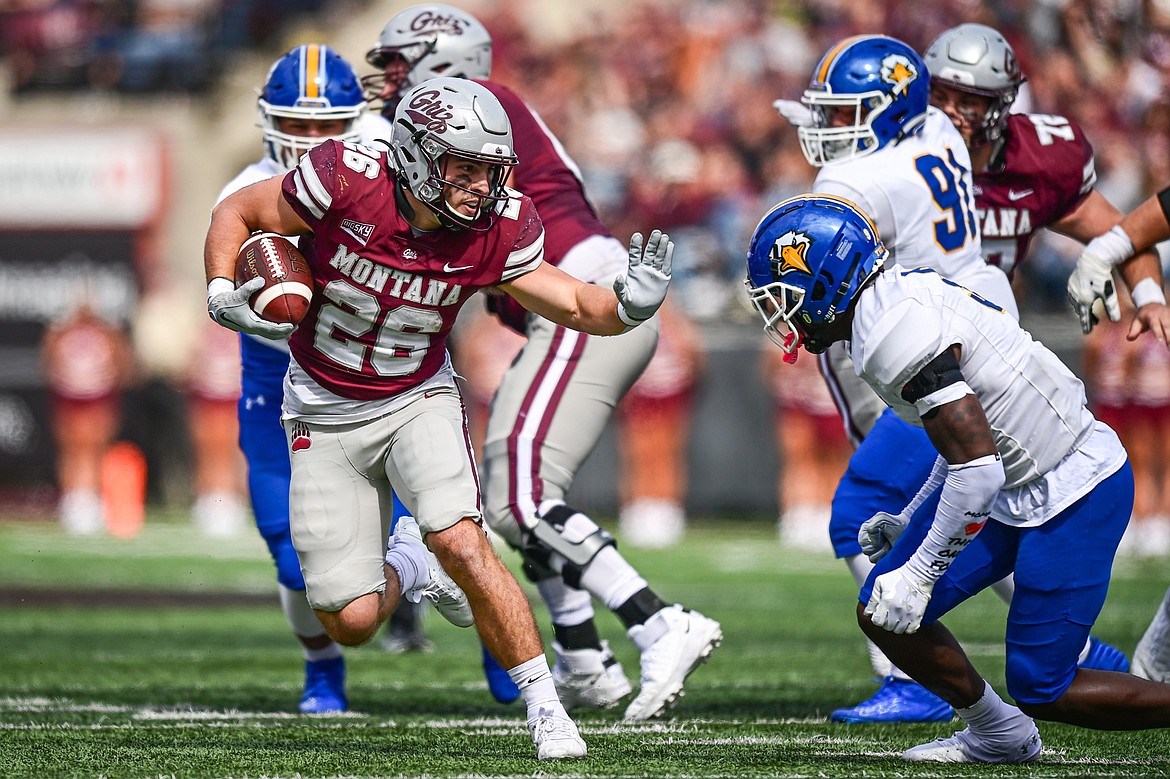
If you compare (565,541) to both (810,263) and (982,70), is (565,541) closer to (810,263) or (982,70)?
(810,263)

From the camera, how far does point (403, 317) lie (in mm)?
4445

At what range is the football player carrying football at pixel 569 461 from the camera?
5023mm

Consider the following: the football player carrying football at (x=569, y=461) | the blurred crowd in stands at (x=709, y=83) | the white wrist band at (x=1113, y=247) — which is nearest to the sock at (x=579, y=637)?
the football player carrying football at (x=569, y=461)

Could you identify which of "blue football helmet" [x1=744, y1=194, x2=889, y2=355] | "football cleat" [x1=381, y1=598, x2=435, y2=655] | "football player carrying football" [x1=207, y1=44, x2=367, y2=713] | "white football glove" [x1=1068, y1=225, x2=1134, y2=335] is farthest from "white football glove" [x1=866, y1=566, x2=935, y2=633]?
"football cleat" [x1=381, y1=598, x2=435, y2=655]

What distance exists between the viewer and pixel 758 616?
26.7 feet

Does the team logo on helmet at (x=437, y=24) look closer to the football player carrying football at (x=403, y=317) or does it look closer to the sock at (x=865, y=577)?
the football player carrying football at (x=403, y=317)

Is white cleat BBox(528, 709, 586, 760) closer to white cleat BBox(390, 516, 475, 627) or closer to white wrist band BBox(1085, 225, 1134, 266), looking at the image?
white cleat BBox(390, 516, 475, 627)

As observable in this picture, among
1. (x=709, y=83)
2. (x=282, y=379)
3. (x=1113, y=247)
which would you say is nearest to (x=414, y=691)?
(x=282, y=379)

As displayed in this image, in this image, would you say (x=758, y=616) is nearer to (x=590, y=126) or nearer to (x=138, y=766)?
(x=138, y=766)

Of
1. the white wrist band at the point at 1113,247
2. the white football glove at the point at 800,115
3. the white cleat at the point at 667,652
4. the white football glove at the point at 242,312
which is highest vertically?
the white football glove at the point at 800,115

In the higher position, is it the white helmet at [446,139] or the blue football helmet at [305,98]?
the white helmet at [446,139]

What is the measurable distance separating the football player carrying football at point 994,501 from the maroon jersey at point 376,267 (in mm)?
706

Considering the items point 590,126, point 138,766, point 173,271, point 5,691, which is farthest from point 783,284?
point 173,271

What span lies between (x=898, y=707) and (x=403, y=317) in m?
1.88
